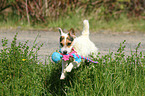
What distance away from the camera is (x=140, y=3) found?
34.2 feet

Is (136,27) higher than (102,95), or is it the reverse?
(136,27)

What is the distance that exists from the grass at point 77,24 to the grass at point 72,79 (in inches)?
186

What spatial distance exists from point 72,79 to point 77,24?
5284 millimetres

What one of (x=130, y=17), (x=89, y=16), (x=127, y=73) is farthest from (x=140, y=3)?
(x=127, y=73)

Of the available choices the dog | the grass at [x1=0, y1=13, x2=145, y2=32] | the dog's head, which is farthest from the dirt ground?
the dog's head

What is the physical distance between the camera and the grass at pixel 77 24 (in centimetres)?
871

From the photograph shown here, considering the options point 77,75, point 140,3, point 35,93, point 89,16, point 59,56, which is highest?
point 140,3

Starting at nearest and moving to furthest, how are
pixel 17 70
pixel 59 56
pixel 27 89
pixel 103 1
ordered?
pixel 59 56 < pixel 27 89 < pixel 17 70 < pixel 103 1

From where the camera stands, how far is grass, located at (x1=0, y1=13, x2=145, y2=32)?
28.6 ft

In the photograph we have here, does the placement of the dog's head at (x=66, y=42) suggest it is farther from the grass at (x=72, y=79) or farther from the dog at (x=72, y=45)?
the grass at (x=72, y=79)

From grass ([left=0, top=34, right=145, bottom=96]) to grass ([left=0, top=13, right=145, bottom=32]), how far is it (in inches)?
186

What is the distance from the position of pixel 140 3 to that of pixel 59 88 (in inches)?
312

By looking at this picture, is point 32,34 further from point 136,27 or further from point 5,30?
point 136,27

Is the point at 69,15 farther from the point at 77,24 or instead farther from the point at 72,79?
the point at 72,79
